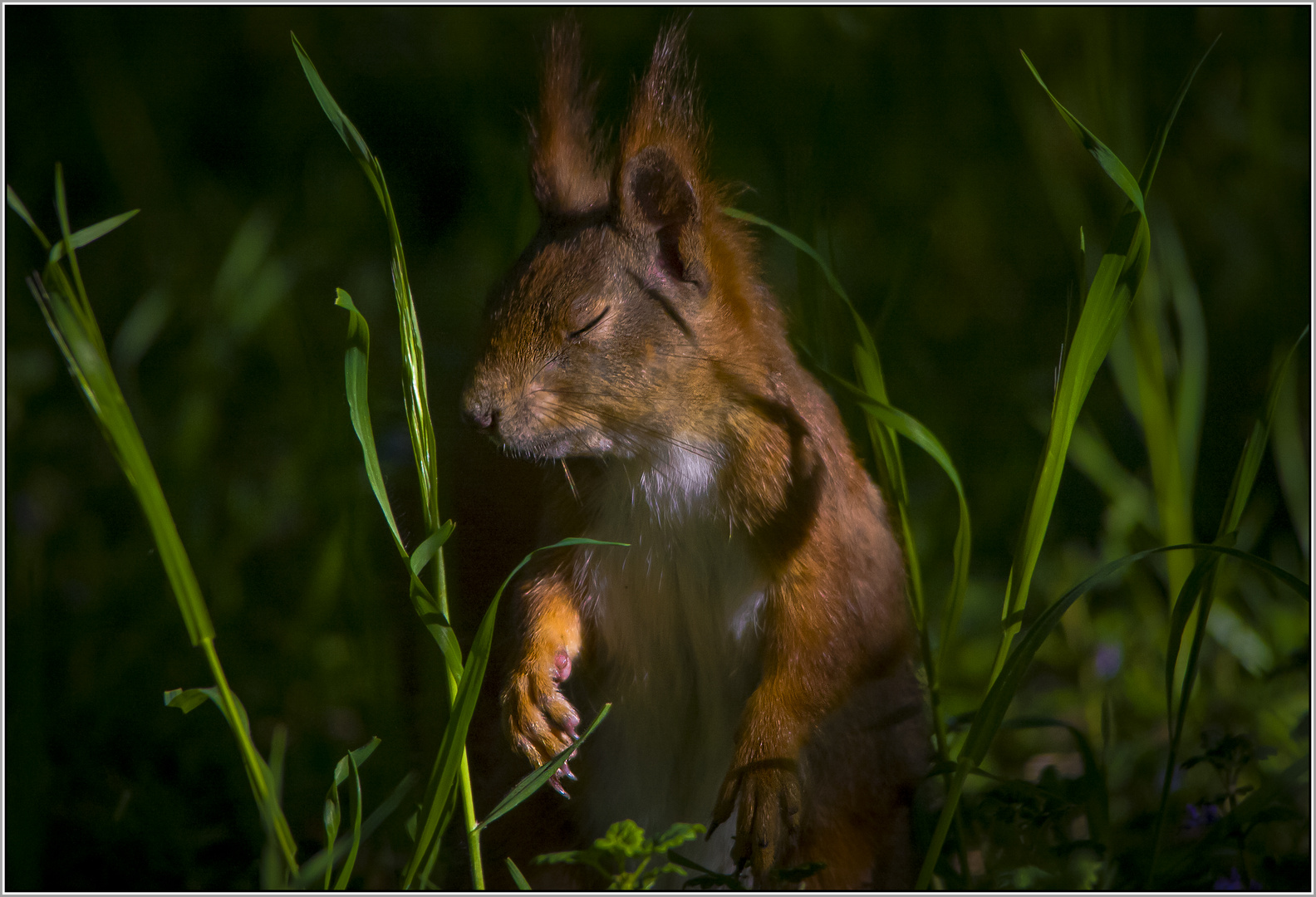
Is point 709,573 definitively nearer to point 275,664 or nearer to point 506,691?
point 506,691

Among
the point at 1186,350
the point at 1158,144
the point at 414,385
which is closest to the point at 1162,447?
the point at 1186,350

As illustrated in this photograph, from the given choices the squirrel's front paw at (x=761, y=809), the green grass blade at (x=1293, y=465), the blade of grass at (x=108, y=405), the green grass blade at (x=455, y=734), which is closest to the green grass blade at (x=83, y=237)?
the blade of grass at (x=108, y=405)

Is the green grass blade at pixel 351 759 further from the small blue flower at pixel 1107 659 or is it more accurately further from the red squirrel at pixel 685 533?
the small blue flower at pixel 1107 659

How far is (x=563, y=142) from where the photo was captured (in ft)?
5.68

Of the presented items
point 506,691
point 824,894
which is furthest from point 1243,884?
point 506,691

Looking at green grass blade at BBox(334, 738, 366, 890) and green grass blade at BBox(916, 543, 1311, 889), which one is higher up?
green grass blade at BBox(916, 543, 1311, 889)

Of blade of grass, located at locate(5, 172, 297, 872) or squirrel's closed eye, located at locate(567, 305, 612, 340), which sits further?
squirrel's closed eye, located at locate(567, 305, 612, 340)

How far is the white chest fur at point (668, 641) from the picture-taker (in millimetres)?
1603

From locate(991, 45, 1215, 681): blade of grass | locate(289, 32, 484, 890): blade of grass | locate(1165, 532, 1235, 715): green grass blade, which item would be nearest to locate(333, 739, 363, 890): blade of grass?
locate(289, 32, 484, 890): blade of grass

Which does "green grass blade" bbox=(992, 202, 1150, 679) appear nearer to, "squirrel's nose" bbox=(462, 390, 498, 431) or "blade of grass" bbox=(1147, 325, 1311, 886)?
"blade of grass" bbox=(1147, 325, 1311, 886)

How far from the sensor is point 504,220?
226 cm

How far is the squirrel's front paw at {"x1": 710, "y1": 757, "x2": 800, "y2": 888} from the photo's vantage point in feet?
4.89

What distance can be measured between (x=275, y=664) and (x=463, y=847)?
0.75 metres

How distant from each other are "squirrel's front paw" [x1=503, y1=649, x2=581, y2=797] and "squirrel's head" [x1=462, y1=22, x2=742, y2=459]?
0.33 metres
